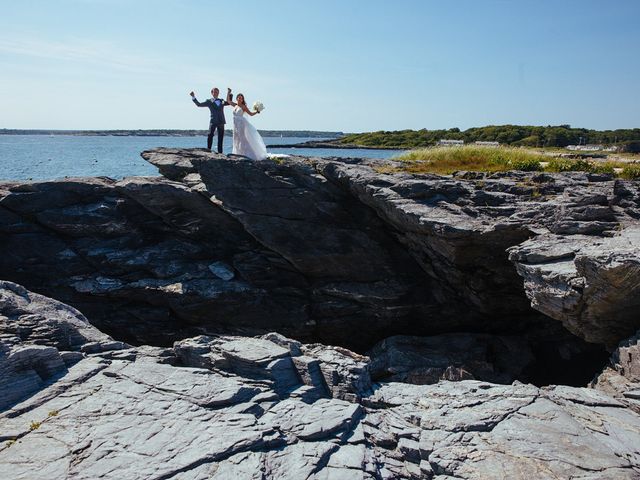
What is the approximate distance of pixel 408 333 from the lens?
23.8m

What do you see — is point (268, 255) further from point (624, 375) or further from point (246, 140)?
point (624, 375)

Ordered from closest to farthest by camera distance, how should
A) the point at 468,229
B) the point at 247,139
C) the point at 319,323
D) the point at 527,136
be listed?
the point at 468,229
the point at 319,323
the point at 247,139
the point at 527,136

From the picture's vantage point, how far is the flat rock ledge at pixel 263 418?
9.05m

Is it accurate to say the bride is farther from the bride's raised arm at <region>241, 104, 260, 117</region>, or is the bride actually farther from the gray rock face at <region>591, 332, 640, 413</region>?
the gray rock face at <region>591, 332, 640, 413</region>

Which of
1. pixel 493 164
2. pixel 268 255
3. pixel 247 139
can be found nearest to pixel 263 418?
pixel 268 255

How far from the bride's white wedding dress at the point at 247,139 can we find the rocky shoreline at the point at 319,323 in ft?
5.88

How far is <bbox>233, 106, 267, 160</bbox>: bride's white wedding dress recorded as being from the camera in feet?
80.4

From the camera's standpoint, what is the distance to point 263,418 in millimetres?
10539

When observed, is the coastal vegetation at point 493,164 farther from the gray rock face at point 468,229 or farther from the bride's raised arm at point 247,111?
the bride's raised arm at point 247,111

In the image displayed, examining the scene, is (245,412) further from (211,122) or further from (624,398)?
(211,122)

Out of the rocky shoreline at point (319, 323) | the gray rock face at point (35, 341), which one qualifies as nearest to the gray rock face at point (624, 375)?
the rocky shoreline at point (319, 323)

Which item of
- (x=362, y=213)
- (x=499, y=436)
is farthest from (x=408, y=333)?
(x=499, y=436)

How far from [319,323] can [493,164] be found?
1366cm

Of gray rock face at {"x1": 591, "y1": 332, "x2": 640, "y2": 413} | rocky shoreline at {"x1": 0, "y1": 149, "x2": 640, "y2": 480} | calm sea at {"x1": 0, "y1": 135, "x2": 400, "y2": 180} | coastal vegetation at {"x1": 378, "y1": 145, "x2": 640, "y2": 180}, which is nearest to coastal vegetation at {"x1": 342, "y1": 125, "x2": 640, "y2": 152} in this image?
calm sea at {"x1": 0, "y1": 135, "x2": 400, "y2": 180}
